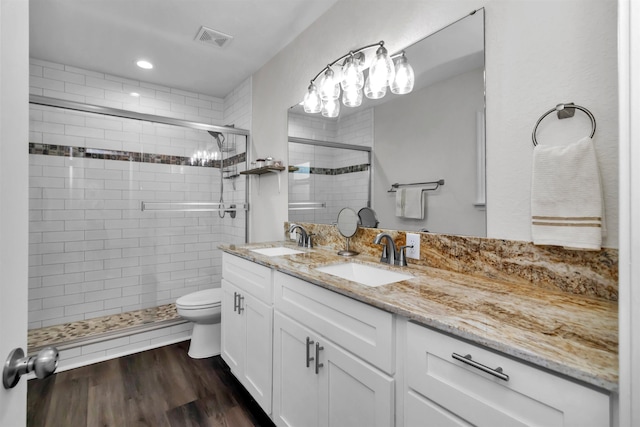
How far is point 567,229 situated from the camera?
3.31ft

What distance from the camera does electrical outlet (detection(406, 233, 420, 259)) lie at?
59.9 inches

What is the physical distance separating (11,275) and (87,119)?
2.93 m

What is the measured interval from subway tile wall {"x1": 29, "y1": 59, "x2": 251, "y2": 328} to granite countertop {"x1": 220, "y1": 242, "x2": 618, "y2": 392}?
2302mm

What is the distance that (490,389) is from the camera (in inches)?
28.0

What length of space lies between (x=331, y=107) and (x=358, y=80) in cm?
29

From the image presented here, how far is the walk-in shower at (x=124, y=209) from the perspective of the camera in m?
2.64

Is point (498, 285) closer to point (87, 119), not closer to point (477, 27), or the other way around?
point (477, 27)

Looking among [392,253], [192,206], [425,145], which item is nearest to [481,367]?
[392,253]

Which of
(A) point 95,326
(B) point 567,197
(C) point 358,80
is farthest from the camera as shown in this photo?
(A) point 95,326

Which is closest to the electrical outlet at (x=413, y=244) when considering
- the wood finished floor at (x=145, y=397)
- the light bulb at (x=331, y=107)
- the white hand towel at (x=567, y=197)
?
the white hand towel at (x=567, y=197)

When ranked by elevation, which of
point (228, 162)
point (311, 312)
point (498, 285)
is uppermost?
point (228, 162)

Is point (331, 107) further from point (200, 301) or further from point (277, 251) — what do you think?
point (200, 301)

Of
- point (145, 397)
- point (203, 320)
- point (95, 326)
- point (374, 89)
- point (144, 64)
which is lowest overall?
point (145, 397)

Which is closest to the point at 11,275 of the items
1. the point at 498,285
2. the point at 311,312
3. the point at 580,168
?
the point at 311,312
